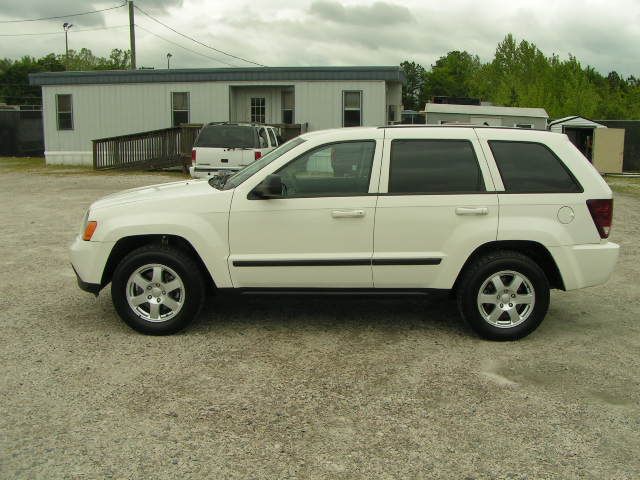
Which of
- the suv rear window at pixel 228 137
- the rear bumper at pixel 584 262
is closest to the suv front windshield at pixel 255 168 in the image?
the rear bumper at pixel 584 262

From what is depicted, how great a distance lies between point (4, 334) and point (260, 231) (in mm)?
2277

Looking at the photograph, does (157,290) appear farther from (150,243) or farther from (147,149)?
(147,149)

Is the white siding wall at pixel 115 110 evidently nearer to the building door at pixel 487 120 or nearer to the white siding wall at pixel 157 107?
the white siding wall at pixel 157 107

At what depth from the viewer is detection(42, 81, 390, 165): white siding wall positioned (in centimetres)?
2375

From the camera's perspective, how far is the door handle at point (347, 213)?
550cm

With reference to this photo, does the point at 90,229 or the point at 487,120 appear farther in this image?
the point at 487,120

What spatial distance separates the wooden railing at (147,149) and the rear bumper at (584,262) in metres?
18.9

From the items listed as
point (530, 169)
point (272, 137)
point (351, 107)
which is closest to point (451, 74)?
point (351, 107)

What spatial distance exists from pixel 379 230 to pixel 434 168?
27.3 inches

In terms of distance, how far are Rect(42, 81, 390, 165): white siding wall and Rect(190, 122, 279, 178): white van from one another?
25.1ft

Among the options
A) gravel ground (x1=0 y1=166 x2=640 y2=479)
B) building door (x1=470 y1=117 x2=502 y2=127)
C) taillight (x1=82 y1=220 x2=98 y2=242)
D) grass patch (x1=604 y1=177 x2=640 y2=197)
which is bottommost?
gravel ground (x1=0 y1=166 x2=640 y2=479)

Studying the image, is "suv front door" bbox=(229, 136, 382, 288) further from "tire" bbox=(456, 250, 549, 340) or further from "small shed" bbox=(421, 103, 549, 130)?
"small shed" bbox=(421, 103, 549, 130)

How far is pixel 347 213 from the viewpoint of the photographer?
5.50 meters

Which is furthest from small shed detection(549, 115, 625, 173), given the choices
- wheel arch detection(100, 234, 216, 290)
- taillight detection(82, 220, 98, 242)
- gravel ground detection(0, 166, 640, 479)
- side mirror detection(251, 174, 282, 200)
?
Result: taillight detection(82, 220, 98, 242)
